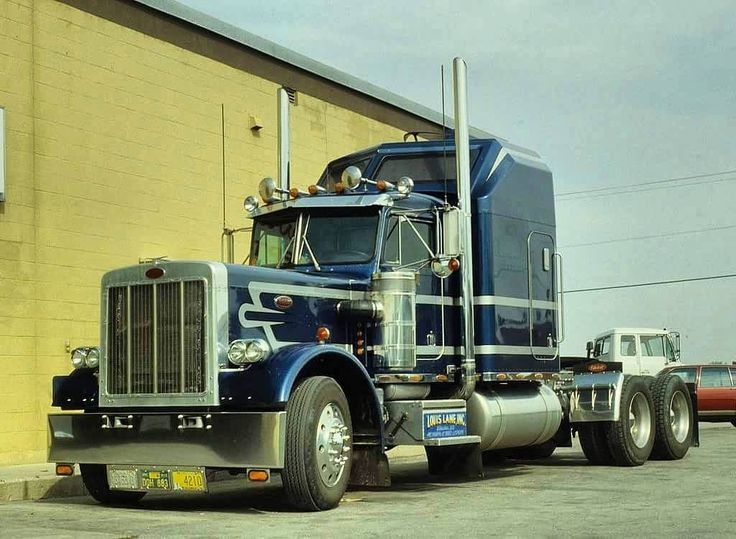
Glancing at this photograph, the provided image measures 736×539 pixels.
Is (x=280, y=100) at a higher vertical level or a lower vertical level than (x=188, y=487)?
higher

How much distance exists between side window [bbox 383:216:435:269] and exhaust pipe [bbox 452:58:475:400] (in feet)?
1.37

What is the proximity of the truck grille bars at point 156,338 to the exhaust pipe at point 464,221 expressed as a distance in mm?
3375

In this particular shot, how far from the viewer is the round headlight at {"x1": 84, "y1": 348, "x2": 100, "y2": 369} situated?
1138 cm

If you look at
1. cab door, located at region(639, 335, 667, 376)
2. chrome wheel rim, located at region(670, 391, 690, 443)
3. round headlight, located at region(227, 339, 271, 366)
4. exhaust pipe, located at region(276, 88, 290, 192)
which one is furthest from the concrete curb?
cab door, located at region(639, 335, 667, 376)

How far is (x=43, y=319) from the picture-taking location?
16.5m

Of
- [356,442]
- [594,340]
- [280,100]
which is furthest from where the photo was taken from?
[594,340]

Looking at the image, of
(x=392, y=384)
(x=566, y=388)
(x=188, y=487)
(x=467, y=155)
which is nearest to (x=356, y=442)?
(x=392, y=384)

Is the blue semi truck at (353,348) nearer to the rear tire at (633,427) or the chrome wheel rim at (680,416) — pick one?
the rear tire at (633,427)

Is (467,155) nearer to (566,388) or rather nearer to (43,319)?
(566,388)

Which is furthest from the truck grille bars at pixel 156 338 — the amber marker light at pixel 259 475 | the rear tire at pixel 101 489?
the rear tire at pixel 101 489

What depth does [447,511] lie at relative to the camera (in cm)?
1052

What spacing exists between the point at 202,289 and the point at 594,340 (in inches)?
923

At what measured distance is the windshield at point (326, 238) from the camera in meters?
12.4

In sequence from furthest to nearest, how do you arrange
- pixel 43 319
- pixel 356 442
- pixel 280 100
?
Result: pixel 43 319
pixel 280 100
pixel 356 442
